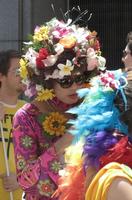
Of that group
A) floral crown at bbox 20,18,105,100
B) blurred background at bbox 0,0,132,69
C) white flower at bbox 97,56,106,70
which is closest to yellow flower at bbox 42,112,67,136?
floral crown at bbox 20,18,105,100

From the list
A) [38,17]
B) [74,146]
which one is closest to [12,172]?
[74,146]

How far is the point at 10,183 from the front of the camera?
13.0 ft

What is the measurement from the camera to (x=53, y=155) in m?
2.68

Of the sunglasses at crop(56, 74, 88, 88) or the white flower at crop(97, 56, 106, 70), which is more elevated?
the white flower at crop(97, 56, 106, 70)

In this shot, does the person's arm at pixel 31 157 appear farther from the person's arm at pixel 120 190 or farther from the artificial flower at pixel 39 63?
the person's arm at pixel 120 190

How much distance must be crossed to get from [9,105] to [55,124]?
60.5 inches

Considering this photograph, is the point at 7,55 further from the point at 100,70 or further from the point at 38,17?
the point at 38,17

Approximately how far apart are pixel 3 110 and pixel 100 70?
138cm

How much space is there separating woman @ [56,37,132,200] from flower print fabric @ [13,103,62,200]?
2.33ft

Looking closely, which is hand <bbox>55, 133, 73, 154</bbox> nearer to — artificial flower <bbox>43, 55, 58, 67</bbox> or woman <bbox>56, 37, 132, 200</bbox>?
artificial flower <bbox>43, 55, 58, 67</bbox>

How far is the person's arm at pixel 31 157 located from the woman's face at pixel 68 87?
0.68 feet

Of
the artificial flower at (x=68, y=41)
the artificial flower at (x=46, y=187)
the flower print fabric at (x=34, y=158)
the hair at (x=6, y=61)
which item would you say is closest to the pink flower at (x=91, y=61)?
the artificial flower at (x=68, y=41)

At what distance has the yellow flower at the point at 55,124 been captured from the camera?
2.84 meters

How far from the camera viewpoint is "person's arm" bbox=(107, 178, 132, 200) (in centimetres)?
165
